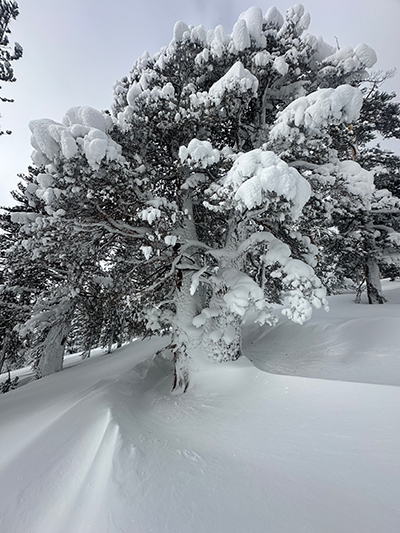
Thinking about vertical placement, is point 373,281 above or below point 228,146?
below

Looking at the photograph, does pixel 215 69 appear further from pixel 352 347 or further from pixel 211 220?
pixel 352 347

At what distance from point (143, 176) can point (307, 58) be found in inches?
201

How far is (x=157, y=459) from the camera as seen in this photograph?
91.1 inches

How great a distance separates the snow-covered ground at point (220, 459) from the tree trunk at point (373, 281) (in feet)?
25.7

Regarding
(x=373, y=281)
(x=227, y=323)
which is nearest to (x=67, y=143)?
(x=227, y=323)

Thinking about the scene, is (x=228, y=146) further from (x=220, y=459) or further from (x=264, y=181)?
(x=220, y=459)

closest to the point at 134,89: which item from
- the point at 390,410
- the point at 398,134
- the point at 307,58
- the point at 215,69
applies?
the point at 215,69

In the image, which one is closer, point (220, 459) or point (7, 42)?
point (220, 459)

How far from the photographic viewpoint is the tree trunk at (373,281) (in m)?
10.9

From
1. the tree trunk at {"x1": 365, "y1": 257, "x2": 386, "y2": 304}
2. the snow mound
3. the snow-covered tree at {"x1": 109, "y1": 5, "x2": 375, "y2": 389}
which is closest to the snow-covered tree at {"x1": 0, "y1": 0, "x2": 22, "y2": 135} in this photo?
the snow-covered tree at {"x1": 109, "y1": 5, "x2": 375, "y2": 389}

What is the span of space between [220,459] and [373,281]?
11857 millimetres

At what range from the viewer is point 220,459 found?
234 cm

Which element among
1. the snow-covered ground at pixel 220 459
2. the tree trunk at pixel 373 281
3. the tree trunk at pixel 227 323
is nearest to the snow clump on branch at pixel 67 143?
the tree trunk at pixel 227 323

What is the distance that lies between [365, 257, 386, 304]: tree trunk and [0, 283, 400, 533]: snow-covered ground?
308 inches
